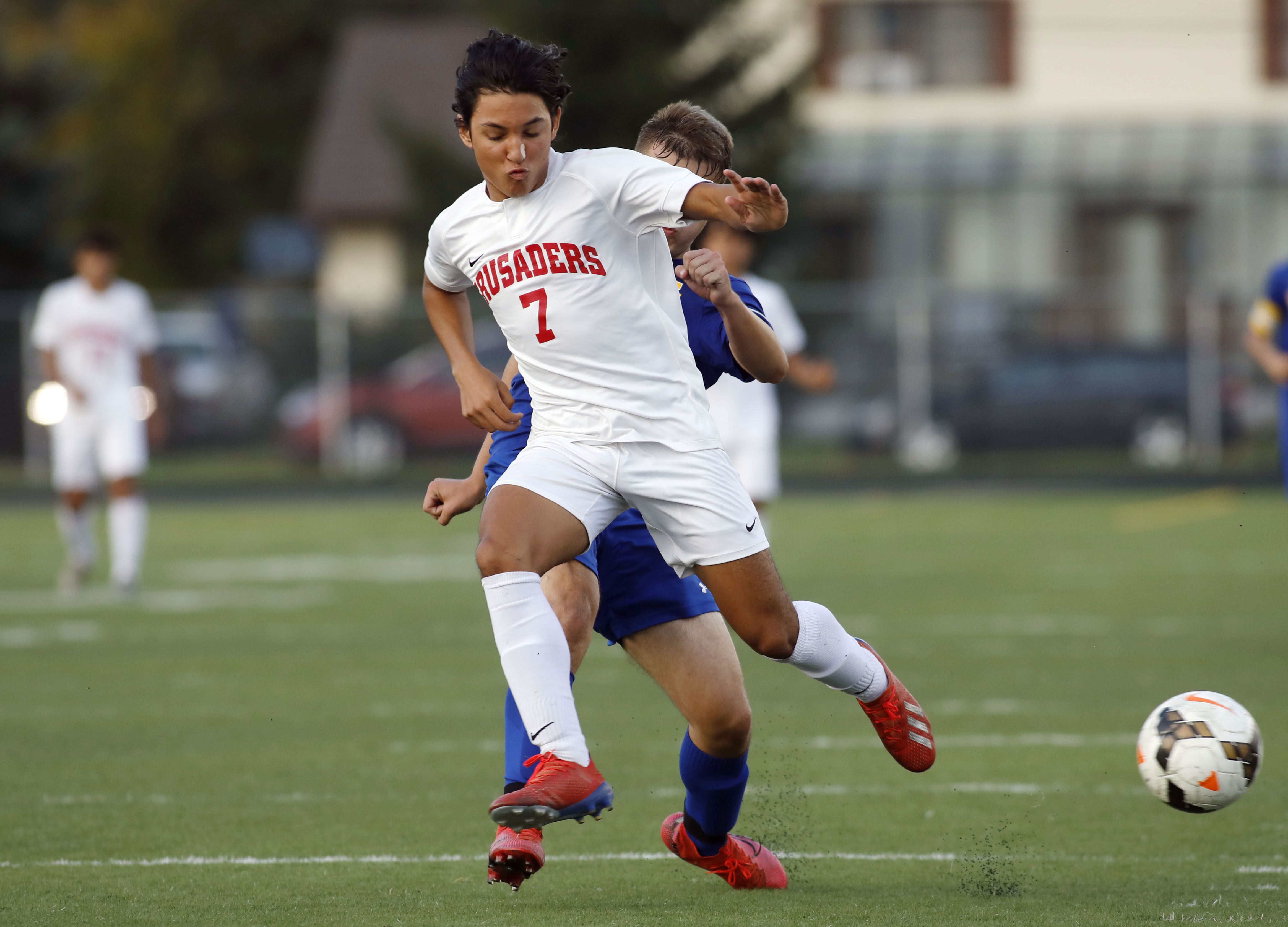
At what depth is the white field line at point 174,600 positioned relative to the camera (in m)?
12.0

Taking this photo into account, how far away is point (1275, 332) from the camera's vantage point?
9.27 meters

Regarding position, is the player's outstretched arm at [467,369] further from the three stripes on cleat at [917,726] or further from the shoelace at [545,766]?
the three stripes on cleat at [917,726]

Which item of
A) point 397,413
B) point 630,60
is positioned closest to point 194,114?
point 630,60

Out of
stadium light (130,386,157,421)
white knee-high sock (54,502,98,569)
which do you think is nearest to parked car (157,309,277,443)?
stadium light (130,386,157,421)

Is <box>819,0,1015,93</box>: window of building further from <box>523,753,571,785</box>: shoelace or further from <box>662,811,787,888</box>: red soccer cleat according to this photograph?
<box>523,753,571,785</box>: shoelace

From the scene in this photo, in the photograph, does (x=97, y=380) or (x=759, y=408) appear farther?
(x=97, y=380)

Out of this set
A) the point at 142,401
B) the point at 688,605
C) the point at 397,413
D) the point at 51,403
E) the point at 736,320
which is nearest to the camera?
the point at 736,320

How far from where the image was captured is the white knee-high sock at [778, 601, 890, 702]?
4734mm

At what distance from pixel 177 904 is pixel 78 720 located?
11.4 ft

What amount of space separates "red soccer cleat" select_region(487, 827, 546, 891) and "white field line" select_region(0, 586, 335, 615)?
791 centimetres

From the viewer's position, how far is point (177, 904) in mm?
4613

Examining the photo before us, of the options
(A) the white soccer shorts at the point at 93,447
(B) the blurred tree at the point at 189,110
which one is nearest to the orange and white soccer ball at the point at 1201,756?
(A) the white soccer shorts at the point at 93,447

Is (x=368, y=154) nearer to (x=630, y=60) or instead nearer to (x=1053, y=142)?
(x=630, y=60)

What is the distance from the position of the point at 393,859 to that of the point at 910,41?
A: 3030 centimetres
